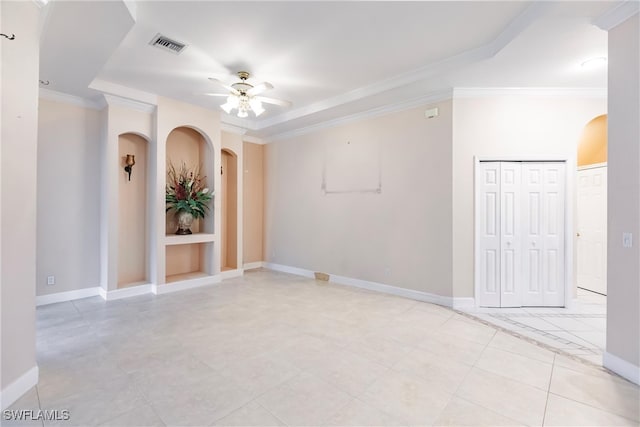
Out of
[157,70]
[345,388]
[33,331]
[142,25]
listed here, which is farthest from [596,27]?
[33,331]

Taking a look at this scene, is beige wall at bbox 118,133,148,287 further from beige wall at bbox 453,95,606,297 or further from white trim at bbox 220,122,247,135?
beige wall at bbox 453,95,606,297

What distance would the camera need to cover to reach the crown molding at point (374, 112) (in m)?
4.31

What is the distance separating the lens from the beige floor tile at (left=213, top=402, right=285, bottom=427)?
1913 mm

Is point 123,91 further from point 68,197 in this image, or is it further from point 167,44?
point 68,197

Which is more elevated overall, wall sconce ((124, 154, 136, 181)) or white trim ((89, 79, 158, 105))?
white trim ((89, 79, 158, 105))

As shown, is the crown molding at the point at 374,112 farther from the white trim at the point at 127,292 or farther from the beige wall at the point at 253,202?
the white trim at the point at 127,292

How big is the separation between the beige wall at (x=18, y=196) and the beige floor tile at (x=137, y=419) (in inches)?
32.8

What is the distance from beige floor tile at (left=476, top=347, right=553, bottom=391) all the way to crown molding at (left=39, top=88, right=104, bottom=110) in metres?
5.89

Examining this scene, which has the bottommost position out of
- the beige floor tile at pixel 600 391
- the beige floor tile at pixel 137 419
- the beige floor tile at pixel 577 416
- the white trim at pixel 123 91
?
the beige floor tile at pixel 577 416

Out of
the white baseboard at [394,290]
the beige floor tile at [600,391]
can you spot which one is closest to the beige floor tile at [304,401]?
the beige floor tile at [600,391]

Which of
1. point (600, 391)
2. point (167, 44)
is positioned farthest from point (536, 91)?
point (167, 44)

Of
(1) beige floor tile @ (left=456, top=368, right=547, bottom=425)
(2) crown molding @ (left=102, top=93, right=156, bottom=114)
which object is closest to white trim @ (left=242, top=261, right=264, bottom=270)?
(2) crown molding @ (left=102, top=93, right=156, bottom=114)

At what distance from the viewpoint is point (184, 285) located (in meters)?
5.09

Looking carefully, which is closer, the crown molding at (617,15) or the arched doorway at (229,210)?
the crown molding at (617,15)
